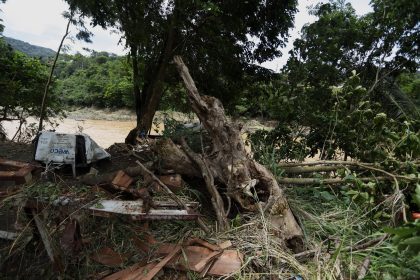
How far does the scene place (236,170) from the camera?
2.84m

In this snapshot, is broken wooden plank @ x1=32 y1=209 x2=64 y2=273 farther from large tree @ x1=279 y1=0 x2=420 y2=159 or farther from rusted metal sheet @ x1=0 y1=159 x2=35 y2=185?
large tree @ x1=279 y1=0 x2=420 y2=159

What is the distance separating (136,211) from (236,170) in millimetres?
895

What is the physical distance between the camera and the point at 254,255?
7.49 ft

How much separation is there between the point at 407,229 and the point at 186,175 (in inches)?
83.1

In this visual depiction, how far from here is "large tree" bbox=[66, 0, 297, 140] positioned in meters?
6.22

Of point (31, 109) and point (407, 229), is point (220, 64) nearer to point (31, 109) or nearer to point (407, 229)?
point (31, 109)

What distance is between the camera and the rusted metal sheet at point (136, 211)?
2363 millimetres

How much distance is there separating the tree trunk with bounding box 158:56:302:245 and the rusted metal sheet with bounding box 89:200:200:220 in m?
0.41

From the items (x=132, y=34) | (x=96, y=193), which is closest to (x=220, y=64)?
(x=132, y=34)

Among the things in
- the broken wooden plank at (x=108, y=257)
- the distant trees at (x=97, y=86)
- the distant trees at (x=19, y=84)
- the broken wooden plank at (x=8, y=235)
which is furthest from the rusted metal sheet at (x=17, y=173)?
the distant trees at (x=97, y=86)

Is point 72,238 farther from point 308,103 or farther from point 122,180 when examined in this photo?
point 308,103

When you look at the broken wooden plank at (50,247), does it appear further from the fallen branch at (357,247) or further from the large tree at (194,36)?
the large tree at (194,36)

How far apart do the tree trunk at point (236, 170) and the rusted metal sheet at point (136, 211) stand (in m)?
0.41

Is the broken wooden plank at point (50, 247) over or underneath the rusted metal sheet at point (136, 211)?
underneath
